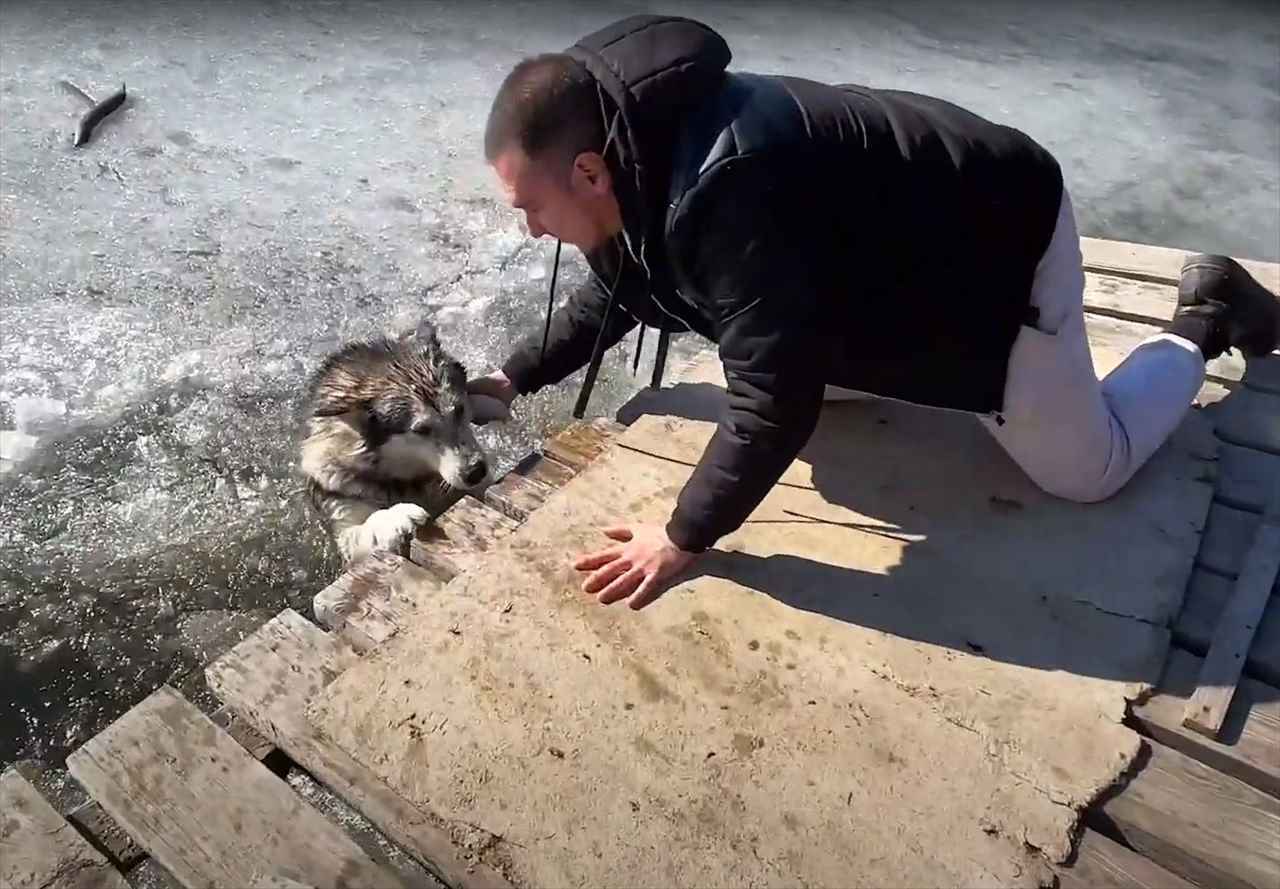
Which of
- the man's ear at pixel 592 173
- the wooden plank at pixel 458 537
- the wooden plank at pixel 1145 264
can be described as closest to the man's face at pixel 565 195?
the man's ear at pixel 592 173

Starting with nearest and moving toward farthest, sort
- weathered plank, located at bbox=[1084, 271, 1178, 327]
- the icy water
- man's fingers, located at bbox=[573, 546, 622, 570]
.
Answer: man's fingers, located at bbox=[573, 546, 622, 570], the icy water, weathered plank, located at bbox=[1084, 271, 1178, 327]

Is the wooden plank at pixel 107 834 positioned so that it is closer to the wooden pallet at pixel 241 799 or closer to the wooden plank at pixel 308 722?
the wooden pallet at pixel 241 799

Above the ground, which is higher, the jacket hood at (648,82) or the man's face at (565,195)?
the jacket hood at (648,82)

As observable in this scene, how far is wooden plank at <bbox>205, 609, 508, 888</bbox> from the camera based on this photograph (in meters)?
2.21

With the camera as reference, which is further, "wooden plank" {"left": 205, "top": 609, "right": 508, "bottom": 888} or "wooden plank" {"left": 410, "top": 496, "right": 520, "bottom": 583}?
"wooden plank" {"left": 410, "top": 496, "right": 520, "bottom": 583}

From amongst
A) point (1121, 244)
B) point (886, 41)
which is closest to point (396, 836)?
point (1121, 244)

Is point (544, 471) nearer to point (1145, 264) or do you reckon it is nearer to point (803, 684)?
point (803, 684)

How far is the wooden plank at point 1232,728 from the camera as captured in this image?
2424 millimetres

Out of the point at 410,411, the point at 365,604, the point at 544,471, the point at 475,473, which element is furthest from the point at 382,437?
the point at 365,604

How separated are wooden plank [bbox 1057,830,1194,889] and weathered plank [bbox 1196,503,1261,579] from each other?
1.06 metres

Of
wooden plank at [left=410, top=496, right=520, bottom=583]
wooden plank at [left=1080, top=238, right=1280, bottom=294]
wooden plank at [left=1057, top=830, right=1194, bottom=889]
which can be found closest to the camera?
wooden plank at [left=1057, top=830, right=1194, bottom=889]

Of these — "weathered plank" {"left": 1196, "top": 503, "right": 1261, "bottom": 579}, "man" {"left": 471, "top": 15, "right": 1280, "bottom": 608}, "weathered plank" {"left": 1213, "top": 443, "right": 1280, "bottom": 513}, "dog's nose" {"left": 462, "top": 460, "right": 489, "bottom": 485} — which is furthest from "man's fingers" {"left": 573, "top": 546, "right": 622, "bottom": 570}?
"weathered plank" {"left": 1213, "top": 443, "right": 1280, "bottom": 513}

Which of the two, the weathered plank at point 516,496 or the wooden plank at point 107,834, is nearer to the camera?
the wooden plank at point 107,834

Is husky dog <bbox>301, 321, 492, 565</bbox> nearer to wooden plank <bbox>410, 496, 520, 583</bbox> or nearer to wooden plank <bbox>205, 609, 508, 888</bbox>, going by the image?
wooden plank <bbox>410, 496, 520, 583</bbox>
